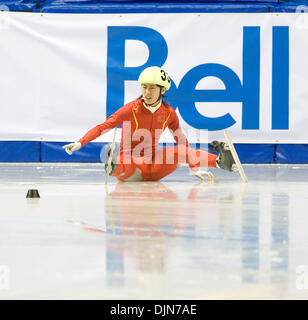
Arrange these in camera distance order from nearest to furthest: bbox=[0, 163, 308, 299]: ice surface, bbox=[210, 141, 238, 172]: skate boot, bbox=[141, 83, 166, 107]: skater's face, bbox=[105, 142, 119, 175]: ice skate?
1. bbox=[0, 163, 308, 299]: ice surface
2. bbox=[105, 142, 119, 175]: ice skate
3. bbox=[141, 83, 166, 107]: skater's face
4. bbox=[210, 141, 238, 172]: skate boot

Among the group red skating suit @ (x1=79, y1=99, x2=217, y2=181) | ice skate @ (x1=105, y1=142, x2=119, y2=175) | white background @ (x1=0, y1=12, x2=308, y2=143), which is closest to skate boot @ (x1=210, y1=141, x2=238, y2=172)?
red skating suit @ (x1=79, y1=99, x2=217, y2=181)

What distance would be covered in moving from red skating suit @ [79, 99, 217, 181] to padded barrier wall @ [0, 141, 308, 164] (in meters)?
3.01

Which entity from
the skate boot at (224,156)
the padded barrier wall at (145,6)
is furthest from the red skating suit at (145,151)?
the padded barrier wall at (145,6)

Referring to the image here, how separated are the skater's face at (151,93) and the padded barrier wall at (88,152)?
3131 mm

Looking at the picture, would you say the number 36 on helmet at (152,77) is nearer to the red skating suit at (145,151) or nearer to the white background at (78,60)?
the red skating suit at (145,151)

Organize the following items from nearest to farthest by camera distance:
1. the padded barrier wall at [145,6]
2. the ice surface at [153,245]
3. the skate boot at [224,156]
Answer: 1. the ice surface at [153,245]
2. the skate boot at [224,156]
3. the padded barrier wall at [145,6]

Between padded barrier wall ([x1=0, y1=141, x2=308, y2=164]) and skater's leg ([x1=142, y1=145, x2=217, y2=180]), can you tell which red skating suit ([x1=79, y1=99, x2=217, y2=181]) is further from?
padded barrier wall ([x1=0, y1=141, x2=308, y2=164])

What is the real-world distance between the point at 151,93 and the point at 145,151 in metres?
0.45

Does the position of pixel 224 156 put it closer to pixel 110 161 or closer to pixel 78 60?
pixel 110 161

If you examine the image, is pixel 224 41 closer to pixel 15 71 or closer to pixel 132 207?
pixel 15 71

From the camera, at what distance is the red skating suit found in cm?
570

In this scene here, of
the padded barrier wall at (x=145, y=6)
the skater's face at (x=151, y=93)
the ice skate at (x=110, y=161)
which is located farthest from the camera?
the padded barrier wall at (x=145, y=6)

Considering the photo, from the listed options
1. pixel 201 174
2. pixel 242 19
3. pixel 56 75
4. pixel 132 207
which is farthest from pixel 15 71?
pixel 132 207

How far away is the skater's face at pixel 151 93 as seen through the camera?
5660 millimetres
